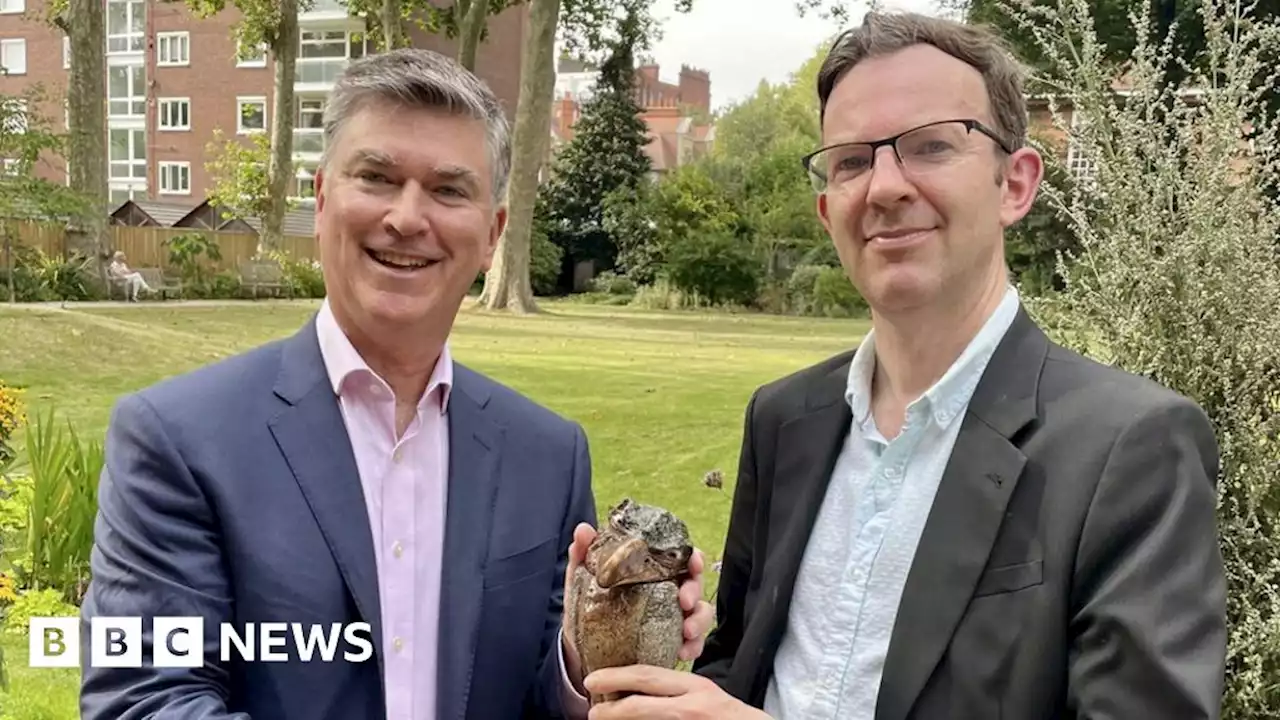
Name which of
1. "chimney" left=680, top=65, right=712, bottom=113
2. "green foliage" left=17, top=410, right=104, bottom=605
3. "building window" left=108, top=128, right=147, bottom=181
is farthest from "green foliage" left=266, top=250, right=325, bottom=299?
"chimney" left=680, top=65, right=712, bottom=113

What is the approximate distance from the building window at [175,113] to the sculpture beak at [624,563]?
68.8 ft

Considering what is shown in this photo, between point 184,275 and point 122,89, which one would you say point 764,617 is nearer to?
point 184,275

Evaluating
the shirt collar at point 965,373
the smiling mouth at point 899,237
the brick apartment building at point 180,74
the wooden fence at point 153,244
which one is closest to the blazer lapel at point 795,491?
the shirt collar at point 965,373

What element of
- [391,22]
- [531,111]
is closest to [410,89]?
[531,111]

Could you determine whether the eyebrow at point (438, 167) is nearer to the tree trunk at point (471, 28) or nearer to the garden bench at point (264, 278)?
the garden bench at point (264, 278)

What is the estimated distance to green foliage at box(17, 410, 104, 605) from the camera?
439cm

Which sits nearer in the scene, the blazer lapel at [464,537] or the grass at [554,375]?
the blazer lapel at [464,537]

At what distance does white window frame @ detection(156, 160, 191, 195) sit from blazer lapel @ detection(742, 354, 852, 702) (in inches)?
1040

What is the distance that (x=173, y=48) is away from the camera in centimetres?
1898

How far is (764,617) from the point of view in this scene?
176cm

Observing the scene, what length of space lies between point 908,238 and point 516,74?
2665 cm

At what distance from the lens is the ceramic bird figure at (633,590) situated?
1.32 m

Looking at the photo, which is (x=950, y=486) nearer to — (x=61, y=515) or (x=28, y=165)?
(x=61, y=515)

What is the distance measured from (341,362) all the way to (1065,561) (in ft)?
3.58
